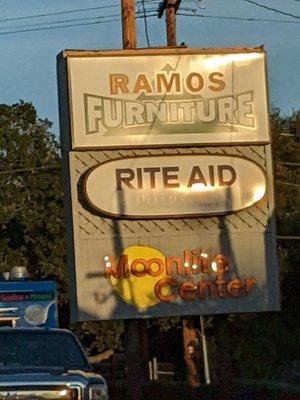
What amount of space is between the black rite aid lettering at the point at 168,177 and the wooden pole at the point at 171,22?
4432mm

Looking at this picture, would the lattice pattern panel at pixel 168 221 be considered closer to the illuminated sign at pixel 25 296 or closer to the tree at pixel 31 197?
→ the illuminated sign at pixel 25 296

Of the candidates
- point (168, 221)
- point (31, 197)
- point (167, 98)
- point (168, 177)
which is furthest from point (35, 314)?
point (31, 197)

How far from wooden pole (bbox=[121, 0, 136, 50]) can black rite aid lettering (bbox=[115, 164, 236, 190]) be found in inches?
93.1

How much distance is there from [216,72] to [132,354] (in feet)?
17.3

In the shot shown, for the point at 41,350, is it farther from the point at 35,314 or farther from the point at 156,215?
the point at 156,215

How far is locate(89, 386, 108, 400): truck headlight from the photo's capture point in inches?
493

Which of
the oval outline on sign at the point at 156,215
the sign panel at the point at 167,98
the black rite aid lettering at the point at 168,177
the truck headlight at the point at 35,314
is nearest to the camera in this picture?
the truck headlight at the point at 35,314

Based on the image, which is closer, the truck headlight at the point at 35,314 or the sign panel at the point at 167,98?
the truck headlight at the point at 35,314

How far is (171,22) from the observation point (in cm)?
2356

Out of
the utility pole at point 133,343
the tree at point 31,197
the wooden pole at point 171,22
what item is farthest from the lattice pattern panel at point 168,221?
the tree at point 31,197

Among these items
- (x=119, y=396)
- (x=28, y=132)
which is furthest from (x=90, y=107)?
(x=28, y=132)

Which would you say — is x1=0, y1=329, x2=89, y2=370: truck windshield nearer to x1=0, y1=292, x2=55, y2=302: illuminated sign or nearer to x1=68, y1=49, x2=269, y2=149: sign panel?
x1=0, y1=292, x2=55, y2=302: illuminated sign

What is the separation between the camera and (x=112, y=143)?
19.4 metres

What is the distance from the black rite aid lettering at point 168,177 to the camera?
63.3 feet
